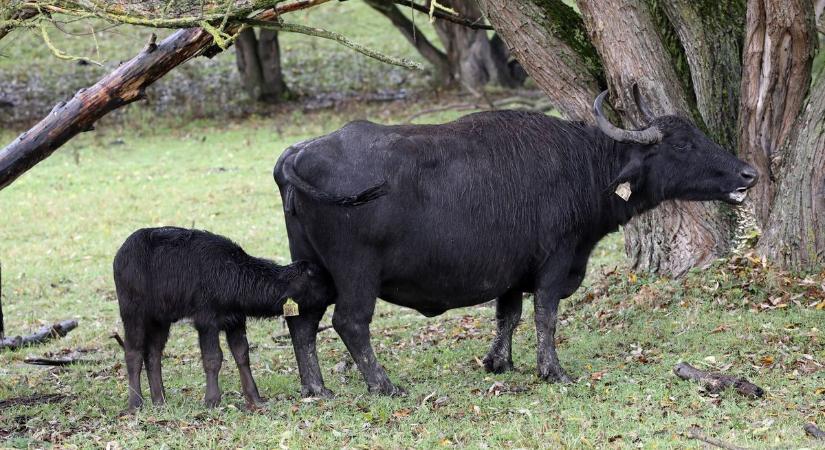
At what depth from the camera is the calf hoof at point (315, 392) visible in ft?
27.0

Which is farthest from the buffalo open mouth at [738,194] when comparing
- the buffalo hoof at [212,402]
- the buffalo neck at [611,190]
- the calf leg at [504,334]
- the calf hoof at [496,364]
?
the buffalo hoof at [212,402]

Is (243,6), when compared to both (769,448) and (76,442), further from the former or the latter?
(769,448)

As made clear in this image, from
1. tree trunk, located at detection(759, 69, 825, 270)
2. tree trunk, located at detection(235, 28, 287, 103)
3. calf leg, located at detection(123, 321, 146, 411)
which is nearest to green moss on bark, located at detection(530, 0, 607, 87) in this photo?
tree trunk, located at detection(759, 69, 825, 270)

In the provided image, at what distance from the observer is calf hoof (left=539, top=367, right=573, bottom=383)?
8.27m

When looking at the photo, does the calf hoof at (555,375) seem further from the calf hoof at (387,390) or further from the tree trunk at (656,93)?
the tree trunk at (656,93)

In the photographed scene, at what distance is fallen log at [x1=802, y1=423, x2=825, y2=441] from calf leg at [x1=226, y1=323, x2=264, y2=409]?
393 centimetres

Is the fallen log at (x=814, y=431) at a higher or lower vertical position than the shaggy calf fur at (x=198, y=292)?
lower

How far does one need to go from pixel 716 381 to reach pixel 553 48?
3.69 m

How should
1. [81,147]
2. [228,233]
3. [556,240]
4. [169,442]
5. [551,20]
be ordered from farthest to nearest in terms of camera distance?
[81,147], [228,233], [551,20], [556,240], [169,442]

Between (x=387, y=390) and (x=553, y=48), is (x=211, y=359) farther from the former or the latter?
(x=553, y=48)

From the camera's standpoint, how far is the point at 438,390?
816 centimetres

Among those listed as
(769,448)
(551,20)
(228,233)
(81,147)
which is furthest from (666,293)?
(81,147)

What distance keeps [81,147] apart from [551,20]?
52.0ft

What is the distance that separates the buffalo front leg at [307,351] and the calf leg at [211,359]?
0.66 meters
